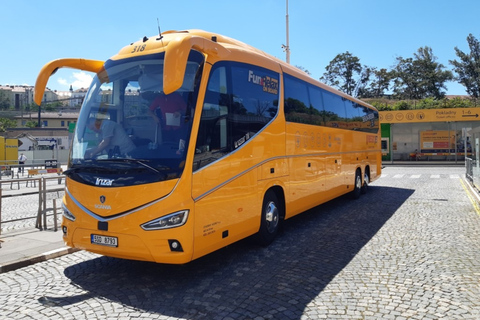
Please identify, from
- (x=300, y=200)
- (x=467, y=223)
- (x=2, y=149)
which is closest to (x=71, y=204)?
(x=300, y=200)

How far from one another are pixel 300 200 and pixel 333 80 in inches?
2990

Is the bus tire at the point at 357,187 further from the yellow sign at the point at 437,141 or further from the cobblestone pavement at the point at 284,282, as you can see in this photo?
the yellow sign at the point at 437,141

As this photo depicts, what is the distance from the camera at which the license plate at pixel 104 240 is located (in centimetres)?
484

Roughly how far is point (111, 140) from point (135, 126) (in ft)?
1.29

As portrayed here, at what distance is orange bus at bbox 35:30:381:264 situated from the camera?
466 cm

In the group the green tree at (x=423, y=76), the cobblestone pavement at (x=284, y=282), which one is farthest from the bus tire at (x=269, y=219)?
the green tree at (x=423, y=76)

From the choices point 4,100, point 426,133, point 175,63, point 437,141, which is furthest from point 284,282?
point 4,100

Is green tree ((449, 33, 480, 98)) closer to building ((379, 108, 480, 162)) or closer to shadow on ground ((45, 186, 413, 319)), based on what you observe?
building ((379, 108, 480, 162))

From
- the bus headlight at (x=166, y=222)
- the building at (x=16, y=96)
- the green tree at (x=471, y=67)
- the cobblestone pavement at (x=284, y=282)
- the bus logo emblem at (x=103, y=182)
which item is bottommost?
the cobblestone pavement at (x=284, y=282)

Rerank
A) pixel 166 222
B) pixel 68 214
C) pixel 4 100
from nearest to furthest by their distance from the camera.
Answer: pixel 166 222 → pixel 68 214 → pixel 4 100

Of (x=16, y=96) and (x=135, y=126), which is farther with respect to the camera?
(x=16, y=96)

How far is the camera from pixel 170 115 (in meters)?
4.92

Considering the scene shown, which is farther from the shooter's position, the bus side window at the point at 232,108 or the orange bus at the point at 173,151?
the bus side window at the point at 232,108

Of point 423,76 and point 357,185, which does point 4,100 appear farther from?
point 357,185
